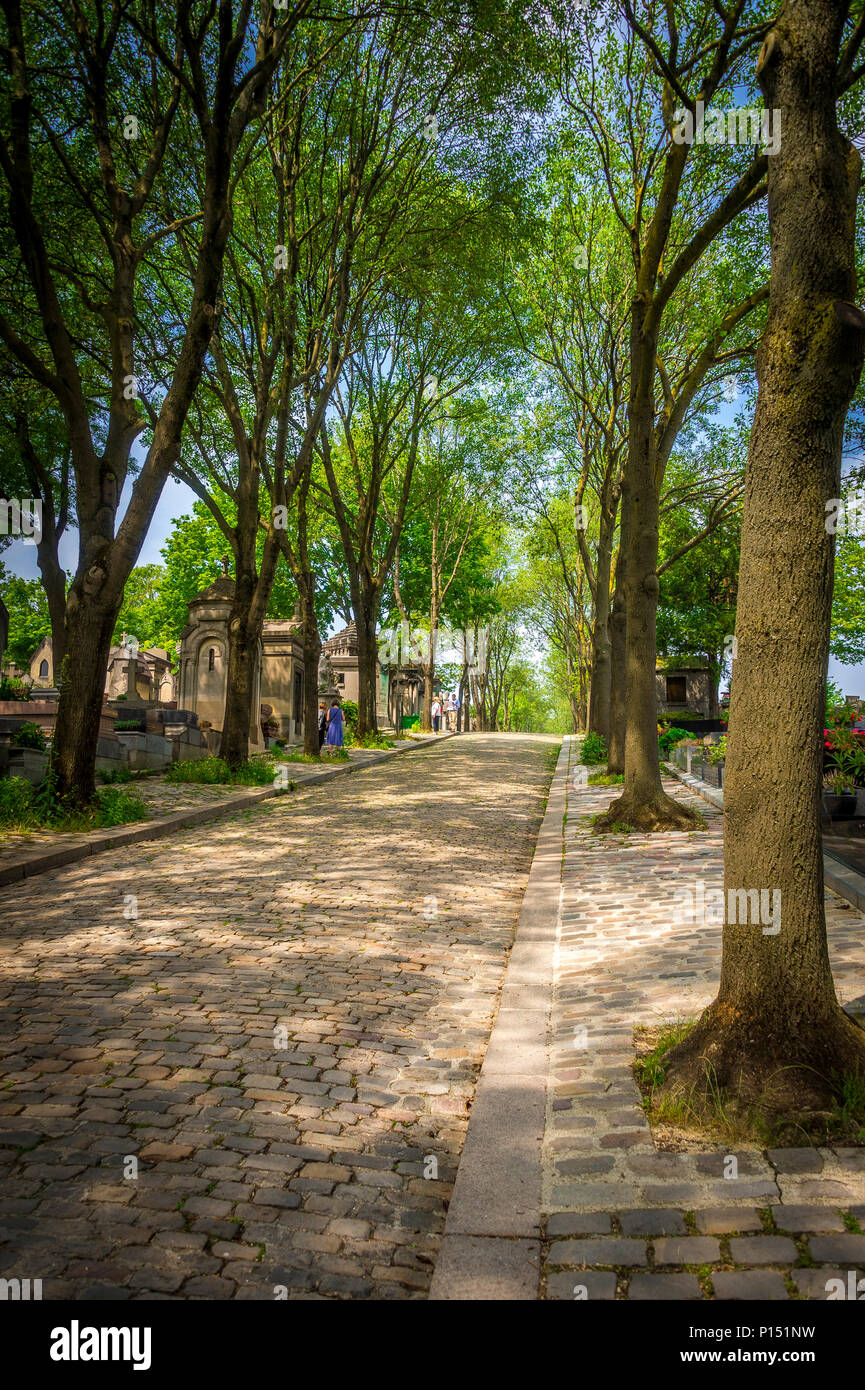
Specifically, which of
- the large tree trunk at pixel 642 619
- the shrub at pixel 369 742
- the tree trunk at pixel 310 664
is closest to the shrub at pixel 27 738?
the tree trunk at pixel 310 664

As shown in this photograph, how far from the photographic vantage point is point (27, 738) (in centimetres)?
1350

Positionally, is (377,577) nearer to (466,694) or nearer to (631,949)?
(631,949)

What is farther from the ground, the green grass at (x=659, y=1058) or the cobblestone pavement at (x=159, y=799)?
the green grass at (x=659, y=1058)

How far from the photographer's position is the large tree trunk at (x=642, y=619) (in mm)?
10656

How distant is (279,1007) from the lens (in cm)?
463

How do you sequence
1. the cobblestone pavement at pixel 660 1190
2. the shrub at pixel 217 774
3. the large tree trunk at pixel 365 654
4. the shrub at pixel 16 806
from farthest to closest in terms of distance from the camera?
the large tree trunk at pixel 365 654, the shrub at pixel 217 774, the shrub at pixel 16 806, the cobblestone pavement at pixel 660 1190

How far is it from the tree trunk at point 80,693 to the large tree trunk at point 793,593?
847 centimetres

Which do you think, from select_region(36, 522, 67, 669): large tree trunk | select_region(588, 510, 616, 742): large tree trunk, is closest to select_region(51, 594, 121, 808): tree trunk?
select_region(36, 522, 67, 669): large tree trunk

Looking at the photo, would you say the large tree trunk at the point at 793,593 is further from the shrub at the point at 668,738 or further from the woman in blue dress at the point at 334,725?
the woman in blue dress at the point at 334,725

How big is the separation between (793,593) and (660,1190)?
2146 mm

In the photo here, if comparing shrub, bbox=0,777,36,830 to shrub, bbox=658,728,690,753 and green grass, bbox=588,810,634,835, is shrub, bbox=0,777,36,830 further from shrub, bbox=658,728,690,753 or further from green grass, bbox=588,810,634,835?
shrub, bbox=658,728,690,753

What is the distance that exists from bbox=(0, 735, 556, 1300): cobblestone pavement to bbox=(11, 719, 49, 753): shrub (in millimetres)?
5927

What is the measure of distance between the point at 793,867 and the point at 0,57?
42.6 ft
